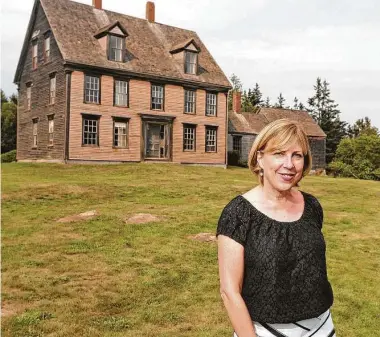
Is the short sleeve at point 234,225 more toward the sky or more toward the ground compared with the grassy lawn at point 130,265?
more toward the sky

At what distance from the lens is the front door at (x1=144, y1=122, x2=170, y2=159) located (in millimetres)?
32125

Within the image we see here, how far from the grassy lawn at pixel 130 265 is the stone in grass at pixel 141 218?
0.96 ft

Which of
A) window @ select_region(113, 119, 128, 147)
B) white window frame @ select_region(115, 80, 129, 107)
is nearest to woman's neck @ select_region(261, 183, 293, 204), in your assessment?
window @ select_region(113, 119, 128, 147)

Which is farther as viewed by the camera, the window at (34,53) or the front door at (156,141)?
the window at (34,53)

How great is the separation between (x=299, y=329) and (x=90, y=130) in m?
27.7

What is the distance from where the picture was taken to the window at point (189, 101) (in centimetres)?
3372

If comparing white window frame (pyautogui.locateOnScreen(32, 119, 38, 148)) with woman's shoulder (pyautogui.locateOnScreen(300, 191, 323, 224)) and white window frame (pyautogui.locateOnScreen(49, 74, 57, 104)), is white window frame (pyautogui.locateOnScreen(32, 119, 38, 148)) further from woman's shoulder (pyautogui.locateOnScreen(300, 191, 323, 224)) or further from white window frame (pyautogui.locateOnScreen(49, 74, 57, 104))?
woman's shoulder (pyautogui.locateOnScreen(300, 191, 323, 224))

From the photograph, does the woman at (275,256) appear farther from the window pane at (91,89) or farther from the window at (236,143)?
the window at (236,143)

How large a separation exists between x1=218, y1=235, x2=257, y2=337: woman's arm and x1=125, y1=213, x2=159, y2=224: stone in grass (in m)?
10.2

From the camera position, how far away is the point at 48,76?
30859mm

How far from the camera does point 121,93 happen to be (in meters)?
30.8

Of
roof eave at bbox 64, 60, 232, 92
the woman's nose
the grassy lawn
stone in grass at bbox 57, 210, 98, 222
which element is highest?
roof eave at bbox 64, 60, 232, 92

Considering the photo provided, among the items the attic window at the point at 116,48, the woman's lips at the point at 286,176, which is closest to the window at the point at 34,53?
the attic window at the point at 116,48

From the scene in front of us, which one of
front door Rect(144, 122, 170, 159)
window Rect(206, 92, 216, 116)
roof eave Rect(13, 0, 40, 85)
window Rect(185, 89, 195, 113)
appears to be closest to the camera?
front door Rect(144, 122, 170, 159)
